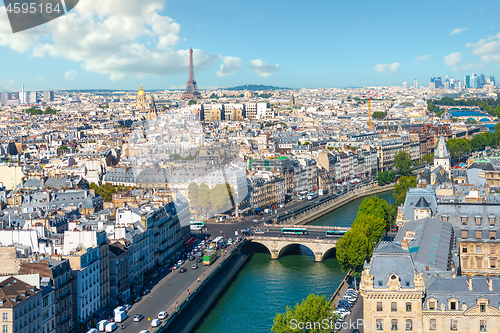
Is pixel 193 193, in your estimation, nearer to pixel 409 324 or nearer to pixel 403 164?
pixel 409 324

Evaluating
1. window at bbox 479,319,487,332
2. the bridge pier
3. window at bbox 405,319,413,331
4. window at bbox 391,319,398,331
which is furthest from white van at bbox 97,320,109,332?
the bridge pier

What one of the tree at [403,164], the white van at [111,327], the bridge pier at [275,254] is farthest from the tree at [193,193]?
the tree at [403,164]

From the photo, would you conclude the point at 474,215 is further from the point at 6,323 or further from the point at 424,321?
the point at 6,323

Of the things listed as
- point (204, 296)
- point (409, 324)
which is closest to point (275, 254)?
point (204, 296)

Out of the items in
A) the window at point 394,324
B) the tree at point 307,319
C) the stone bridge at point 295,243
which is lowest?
the stone bridge at point 295,243

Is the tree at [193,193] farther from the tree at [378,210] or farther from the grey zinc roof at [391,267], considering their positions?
the grey zinc roof at [391,267]

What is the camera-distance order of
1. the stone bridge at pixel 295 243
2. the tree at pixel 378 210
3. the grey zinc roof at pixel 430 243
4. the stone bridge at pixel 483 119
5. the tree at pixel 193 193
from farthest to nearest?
the stone bridge at pixel 483 119 < the tree at pixel 193 193 < the tree at pixel 378 210 < the stone bridge at pixel 295 243 < the grey zinc roof at pixel 430 243
